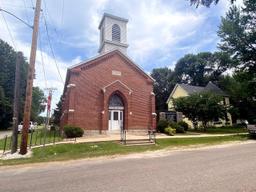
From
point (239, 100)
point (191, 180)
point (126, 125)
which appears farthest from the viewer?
point (239, 100)

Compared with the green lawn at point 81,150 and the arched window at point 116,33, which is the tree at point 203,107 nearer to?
the arched window at point 116,33

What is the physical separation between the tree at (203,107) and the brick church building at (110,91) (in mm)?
5470

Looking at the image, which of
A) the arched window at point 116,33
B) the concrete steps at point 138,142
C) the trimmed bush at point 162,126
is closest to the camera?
the concrete steps at point 138,142

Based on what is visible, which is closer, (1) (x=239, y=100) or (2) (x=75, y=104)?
(2) (x=75, y=104)

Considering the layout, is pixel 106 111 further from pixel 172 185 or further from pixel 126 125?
pixel 172 185

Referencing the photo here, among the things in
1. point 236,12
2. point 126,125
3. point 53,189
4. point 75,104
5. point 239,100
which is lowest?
point 53,189

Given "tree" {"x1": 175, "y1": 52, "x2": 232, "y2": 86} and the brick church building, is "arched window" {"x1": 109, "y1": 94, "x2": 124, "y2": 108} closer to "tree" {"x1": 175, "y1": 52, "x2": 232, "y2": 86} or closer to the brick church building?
the brick church building

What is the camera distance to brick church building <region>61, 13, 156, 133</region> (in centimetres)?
2312

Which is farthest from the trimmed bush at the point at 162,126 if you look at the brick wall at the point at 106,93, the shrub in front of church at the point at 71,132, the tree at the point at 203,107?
the shrub in front of church at the point at 71,132

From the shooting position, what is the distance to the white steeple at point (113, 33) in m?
27.6

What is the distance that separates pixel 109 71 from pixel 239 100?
28.8m

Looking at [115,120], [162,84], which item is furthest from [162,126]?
[162,84]

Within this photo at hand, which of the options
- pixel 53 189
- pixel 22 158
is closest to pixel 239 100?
pixel 22 158

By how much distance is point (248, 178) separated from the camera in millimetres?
6418
